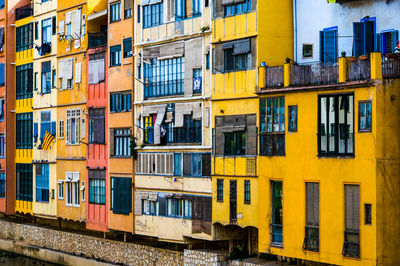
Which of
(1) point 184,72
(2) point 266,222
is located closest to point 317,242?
(2) point 266,222

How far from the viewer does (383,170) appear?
2267cm

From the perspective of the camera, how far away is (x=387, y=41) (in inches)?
985

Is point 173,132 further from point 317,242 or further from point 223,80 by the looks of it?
point 317,242

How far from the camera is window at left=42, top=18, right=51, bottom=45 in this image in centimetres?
3981

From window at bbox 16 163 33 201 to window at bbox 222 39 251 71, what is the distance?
56.5 ft

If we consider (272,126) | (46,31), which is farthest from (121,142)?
(272,126)

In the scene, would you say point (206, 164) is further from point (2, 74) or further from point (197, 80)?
point (2, 74)

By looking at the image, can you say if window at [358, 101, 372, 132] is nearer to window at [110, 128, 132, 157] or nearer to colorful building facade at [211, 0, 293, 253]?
colorful building facade at [211, 0, 293, 253]

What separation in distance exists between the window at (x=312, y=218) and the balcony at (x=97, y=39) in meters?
14.9

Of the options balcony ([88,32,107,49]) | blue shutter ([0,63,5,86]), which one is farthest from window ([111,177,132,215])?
blue shutter ([0,63,5,86])

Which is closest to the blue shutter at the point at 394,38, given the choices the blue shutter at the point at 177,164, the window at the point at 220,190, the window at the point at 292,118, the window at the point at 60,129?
the window at the point at 292,118

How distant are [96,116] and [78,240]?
6239 mm

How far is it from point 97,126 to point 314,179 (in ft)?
45.2

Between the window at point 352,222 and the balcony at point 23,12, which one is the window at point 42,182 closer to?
the balcony at point 23,12
